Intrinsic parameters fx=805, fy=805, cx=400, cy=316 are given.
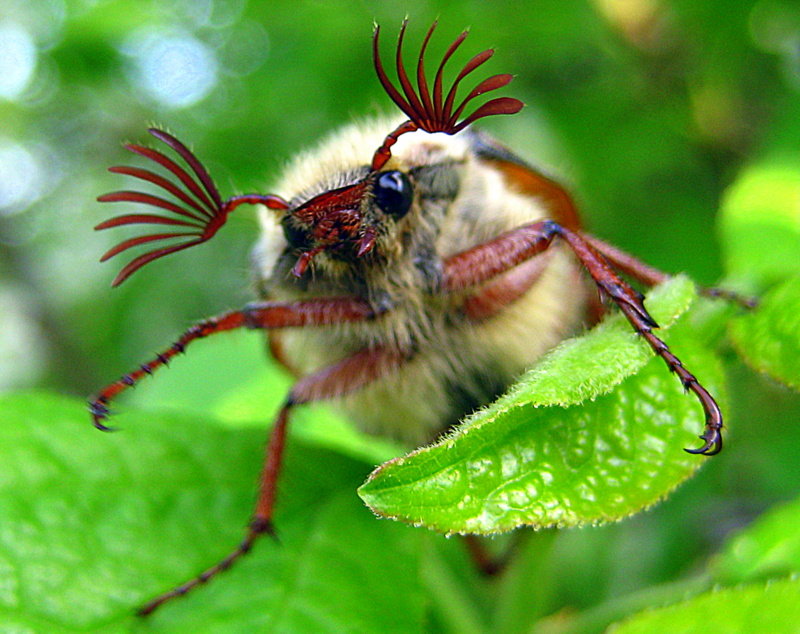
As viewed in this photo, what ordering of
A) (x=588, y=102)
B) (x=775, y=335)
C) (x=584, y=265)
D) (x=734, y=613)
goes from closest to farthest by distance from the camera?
1. (x=734, y=613)
2. (x=775, y=335)
3. (x=584, y=265)
4. (x=588, y=102)

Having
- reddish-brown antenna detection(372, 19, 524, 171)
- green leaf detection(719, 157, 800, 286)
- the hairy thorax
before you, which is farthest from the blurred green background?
reddish-brown antenna detection(372, 19, 524, 171)

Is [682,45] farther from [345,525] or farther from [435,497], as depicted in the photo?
[435,497]

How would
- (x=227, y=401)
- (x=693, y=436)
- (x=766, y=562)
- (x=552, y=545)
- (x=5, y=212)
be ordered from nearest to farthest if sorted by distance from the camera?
1. (x=693, y=436)
2. (x=766, y=562)
3. (x=552, y=545)
4. (x=227, y=401)
5. (x=5, y=212)

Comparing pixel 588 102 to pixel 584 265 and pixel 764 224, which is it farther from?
pixel 584 265

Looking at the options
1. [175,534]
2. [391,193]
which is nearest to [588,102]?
[391,193]

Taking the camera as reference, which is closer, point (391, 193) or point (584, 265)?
point (584, 265)

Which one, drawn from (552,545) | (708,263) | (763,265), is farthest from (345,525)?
(708,263)

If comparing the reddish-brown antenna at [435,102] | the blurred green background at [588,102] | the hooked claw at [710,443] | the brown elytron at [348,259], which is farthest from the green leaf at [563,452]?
the blurred green background at [588,102]
